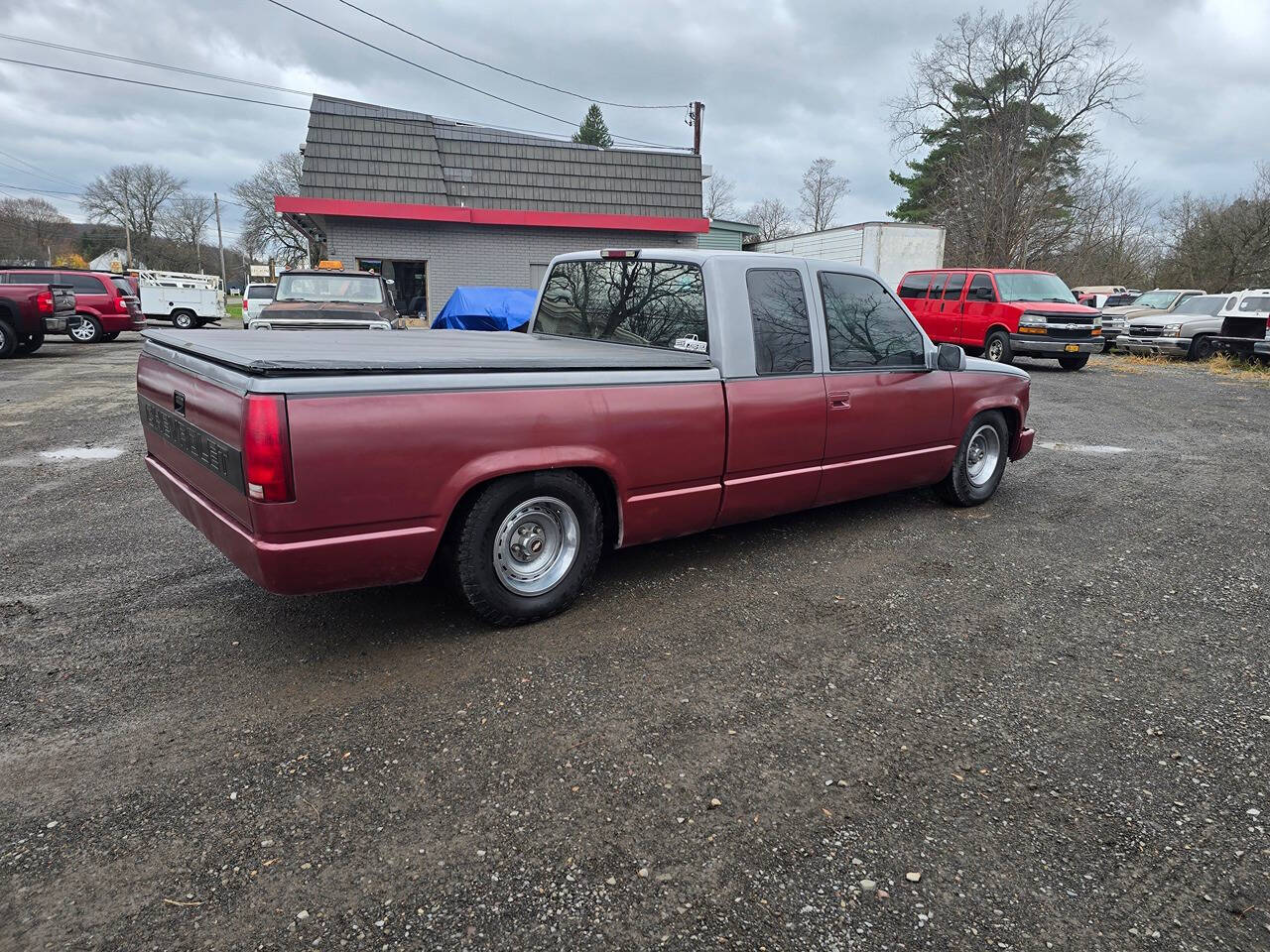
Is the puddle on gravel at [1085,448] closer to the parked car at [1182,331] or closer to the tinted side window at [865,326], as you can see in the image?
the tinted side window at [865,326]

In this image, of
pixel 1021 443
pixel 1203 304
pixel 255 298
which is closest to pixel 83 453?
pixel 1021 443

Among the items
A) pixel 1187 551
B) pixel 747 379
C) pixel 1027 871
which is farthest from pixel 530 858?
pixel 1187 551

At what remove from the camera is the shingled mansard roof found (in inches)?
686

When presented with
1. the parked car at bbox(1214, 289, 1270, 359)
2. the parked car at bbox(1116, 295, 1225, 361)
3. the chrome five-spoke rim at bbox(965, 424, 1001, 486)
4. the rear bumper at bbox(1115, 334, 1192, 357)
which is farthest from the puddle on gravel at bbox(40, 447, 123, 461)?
the rear bumper at bbox(1115, 334, 1192, 357)

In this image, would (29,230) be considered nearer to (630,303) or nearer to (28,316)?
Answer: (28,316)

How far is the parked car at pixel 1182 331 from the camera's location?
1853 centimetres

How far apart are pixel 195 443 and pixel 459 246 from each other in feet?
54.5

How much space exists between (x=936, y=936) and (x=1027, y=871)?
42 cm

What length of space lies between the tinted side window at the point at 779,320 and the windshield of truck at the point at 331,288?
30.9 feet

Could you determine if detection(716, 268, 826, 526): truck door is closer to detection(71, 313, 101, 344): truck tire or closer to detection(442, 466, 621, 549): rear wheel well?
detection(442, 466, 621, 549): rear wheel well

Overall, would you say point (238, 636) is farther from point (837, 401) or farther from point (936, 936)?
point (837, 401)

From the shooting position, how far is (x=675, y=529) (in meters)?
4.08

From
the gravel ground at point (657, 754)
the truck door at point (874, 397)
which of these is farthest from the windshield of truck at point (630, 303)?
the gravel ground at point (657, 754)

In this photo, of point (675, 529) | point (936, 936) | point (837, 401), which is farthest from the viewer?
point (837, 401)
